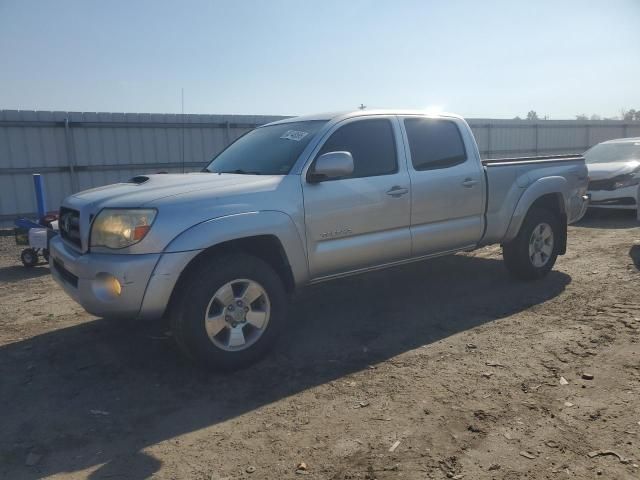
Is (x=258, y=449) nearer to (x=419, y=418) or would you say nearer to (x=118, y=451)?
(x=118, y=451)

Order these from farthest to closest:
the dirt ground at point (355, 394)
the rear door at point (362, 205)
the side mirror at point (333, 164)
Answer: the rear door at point (362, 205) → the side mirror at point (333, 164) → the dirt ground at point (355, 394)

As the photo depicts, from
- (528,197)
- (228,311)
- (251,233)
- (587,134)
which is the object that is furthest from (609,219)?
(587,134)

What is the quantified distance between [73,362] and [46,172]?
833 centimetres

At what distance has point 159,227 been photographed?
3.40 meters

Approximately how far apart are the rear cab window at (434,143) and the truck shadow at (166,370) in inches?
55.4

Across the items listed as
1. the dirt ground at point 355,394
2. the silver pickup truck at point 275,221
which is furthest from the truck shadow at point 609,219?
the silver pickup truck at point 275,221

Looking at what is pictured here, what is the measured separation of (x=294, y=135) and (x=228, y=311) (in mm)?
1687

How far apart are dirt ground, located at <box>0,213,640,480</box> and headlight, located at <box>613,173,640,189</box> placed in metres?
5.16

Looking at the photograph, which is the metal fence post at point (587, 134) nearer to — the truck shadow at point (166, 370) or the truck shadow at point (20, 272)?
the truck shadow at point (166, 370)

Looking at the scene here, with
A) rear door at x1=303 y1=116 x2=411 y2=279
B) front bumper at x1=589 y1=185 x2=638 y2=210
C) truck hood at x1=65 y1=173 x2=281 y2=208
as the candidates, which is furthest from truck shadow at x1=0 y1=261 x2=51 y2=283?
front bumper at x1=589 y1=185 x2=638 y2=210

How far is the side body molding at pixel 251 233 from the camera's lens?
346 centimetres

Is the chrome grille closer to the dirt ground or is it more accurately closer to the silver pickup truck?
the silver pickup truck

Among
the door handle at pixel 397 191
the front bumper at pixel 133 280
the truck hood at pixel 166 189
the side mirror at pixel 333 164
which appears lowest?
the front bumper at pixel 133 280

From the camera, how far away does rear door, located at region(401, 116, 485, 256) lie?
4809 millimetres
